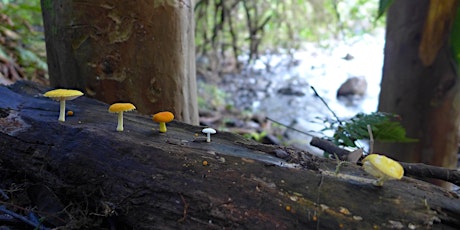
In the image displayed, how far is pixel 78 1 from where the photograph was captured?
1923 mm

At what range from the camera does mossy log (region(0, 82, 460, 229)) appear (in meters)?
1.12

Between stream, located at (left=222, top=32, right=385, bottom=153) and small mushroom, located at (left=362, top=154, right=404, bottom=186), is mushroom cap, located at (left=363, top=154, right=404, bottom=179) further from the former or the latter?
stream, located at (left=222, top=32, right=385, bottom=153)

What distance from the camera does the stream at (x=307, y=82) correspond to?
6.36 metres

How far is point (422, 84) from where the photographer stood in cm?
294

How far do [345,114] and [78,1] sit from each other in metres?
5.04

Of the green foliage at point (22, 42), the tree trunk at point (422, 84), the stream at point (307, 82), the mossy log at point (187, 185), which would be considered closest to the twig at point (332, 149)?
the mossy log at point (187, 185)

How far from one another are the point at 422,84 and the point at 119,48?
7.91 ft

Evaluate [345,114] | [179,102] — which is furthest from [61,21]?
[345,114]

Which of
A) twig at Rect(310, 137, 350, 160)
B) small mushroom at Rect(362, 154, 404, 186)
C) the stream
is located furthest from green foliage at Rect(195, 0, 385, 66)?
small mushroom at Rect(362, 154, 404, 186)

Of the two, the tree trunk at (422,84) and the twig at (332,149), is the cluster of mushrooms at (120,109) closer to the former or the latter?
the twig at (332,149)

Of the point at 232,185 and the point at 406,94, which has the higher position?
the point at 406,94

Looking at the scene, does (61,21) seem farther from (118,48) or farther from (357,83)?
(357,83)

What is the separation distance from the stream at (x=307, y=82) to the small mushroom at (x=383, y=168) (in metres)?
4.12

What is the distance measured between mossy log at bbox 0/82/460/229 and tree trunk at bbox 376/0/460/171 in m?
1.94
